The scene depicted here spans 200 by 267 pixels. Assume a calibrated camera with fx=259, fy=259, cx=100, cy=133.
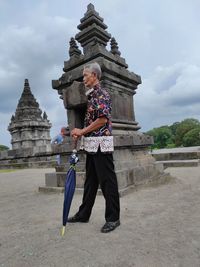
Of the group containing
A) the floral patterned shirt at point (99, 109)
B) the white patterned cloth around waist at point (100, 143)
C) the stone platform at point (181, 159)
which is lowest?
the stone platform at point (181, 159)

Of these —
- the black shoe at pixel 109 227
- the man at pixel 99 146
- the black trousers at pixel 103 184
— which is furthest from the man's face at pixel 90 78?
the black shoe at pixel 109 227

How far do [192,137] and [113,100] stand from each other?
55.4 metres

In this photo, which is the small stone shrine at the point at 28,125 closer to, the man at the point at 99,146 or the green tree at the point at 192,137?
the man at the point at 99,146

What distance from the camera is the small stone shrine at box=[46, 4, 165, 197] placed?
5176 mm

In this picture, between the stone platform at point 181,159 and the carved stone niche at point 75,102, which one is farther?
the stone platform at point 181,159

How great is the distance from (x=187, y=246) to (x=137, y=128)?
4445 millimetres

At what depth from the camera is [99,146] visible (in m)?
2.98

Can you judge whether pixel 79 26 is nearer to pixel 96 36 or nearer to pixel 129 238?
pixel 96 36

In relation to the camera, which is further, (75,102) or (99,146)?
(75,102)

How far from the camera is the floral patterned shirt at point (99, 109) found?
297 cm

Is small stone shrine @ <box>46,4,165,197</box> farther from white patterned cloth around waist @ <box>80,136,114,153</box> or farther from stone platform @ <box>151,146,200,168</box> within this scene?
stone platform @ <box>151,146,200,168</box>

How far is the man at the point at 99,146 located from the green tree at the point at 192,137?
5600 cm

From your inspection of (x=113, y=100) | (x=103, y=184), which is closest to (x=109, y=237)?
(x=103, y=184)

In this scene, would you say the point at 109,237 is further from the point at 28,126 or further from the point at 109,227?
the point at 28,126
